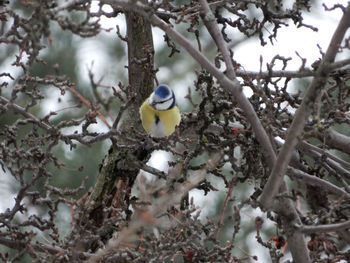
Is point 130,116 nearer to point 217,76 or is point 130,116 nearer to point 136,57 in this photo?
point 136,57

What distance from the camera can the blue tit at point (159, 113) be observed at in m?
3.83

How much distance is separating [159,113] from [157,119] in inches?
1.6

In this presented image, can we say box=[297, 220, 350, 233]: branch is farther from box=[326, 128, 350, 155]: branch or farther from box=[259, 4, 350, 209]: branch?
box=[326, 128, 350, 155]: branch

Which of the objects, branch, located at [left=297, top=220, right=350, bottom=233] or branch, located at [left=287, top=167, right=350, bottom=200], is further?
branch, located at [left=287, top=167, right=350, bottom=200]

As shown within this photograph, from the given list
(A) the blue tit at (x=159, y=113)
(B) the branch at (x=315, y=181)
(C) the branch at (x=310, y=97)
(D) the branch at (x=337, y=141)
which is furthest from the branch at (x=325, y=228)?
(A) the blue tit at (x=159, y=113)

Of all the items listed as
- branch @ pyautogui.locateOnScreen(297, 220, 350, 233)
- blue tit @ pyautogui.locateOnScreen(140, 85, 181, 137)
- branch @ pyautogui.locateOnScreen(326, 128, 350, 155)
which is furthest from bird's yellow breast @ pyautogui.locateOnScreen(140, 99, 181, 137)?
branch @ pyautogui.locateOnScreen(297, 220, 350, 233)

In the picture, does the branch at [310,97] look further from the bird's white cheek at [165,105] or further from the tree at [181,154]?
the bird's white cheek at [165,105]

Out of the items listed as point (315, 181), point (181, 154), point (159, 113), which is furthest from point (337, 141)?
point (159, 113)

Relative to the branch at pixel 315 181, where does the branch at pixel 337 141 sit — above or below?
above

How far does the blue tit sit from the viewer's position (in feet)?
12.6

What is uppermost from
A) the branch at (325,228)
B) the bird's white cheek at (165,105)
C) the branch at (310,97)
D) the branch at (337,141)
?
the bird's white cheek at (165,105)

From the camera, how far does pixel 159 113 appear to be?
3875 millimetres

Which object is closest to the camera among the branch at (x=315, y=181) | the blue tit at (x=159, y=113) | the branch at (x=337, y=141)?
the branch at (x=315, y=181)

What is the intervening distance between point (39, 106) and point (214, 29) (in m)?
4.09
